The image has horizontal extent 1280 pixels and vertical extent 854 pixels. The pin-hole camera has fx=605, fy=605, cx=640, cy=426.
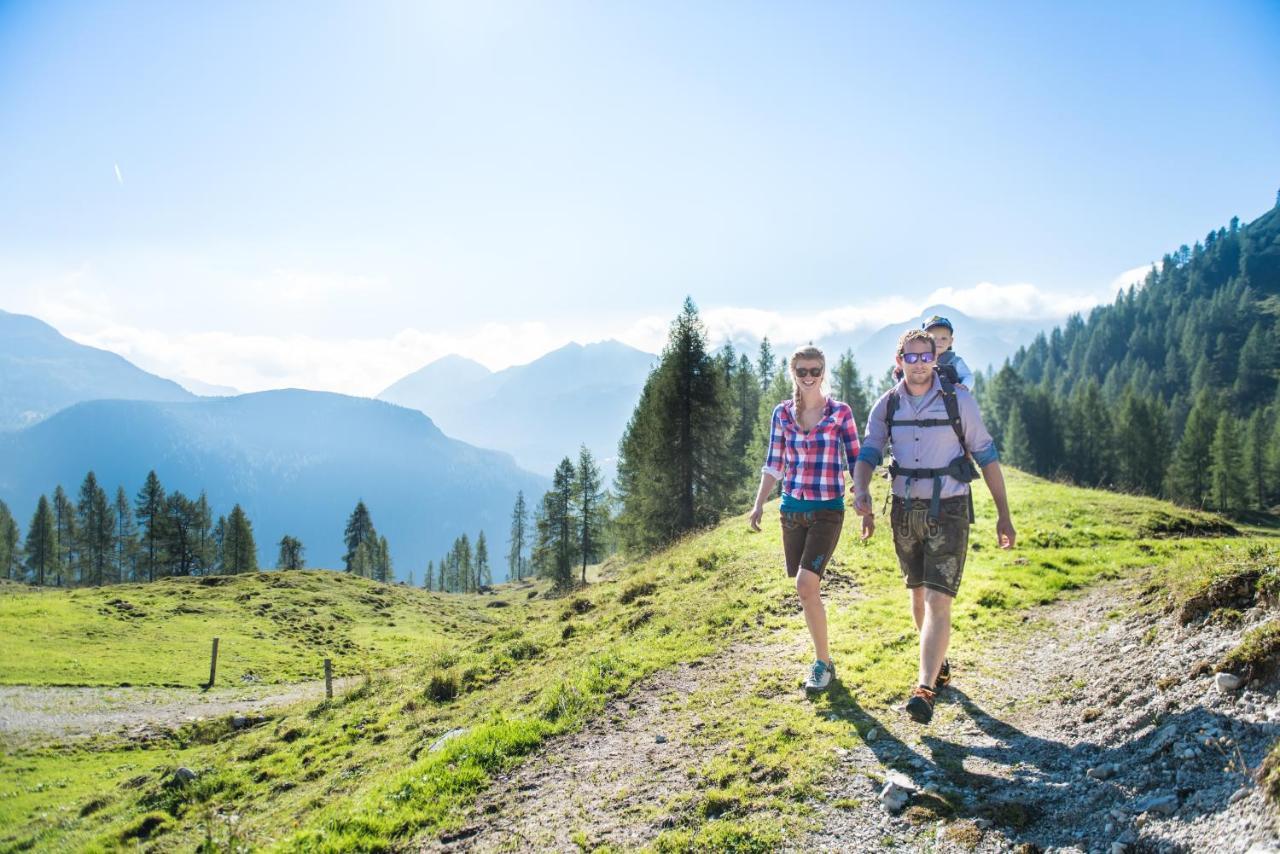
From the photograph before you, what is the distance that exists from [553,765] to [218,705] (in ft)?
84.9

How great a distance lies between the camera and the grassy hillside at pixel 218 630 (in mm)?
30094

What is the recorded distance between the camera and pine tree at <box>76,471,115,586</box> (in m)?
83.9

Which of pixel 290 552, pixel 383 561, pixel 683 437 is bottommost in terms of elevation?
pixel 383 561

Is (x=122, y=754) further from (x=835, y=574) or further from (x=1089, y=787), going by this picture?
(x=1089, y=787)

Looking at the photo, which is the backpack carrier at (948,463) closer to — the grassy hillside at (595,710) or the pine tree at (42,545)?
the grassy hillside at (595,710)

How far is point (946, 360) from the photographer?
701 centimetres

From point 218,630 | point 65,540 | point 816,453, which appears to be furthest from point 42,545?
point 816,453

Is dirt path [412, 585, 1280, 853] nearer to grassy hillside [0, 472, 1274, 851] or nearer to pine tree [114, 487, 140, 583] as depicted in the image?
grassy hillside [0, 472, 1274, 851]

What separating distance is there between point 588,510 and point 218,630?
32.6 m

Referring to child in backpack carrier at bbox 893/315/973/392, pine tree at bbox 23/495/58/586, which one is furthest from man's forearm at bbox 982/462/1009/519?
pine tree at bbox 23/495/58/586

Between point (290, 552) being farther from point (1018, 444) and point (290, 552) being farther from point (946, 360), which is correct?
point (1018, 444)

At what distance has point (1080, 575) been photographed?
33.3ft

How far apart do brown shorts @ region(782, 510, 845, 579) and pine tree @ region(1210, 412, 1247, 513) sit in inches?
3430

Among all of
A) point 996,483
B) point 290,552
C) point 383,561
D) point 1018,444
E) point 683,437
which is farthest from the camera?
point 383,561
